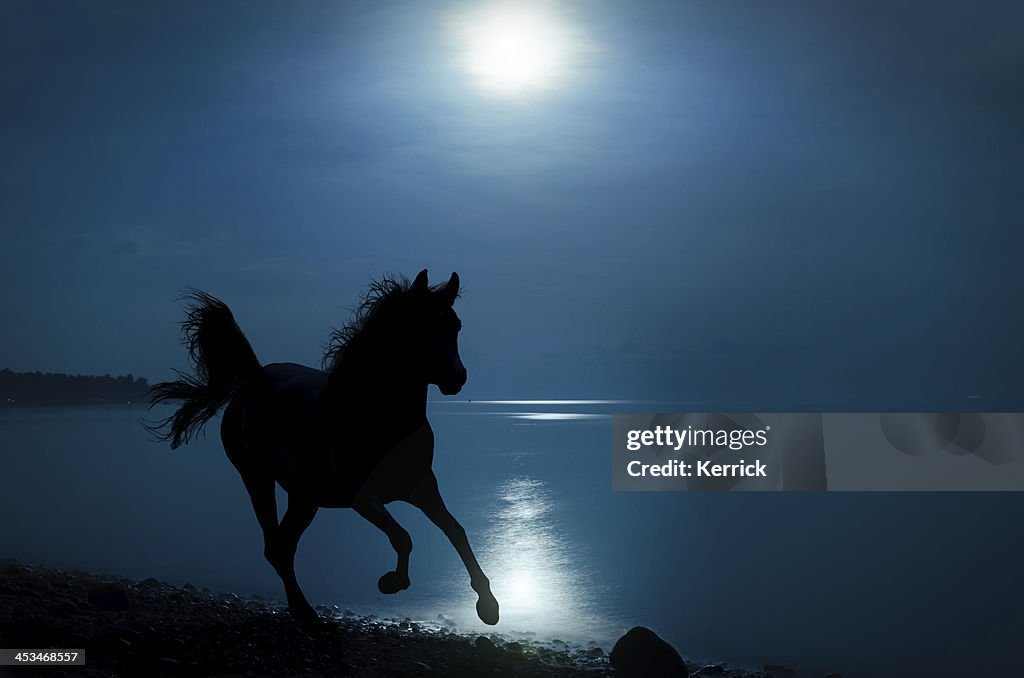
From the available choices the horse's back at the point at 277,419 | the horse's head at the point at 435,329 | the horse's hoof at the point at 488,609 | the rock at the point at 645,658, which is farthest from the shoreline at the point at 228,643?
the horse's head at the point at 435,329

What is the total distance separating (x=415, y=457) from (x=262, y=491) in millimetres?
1826

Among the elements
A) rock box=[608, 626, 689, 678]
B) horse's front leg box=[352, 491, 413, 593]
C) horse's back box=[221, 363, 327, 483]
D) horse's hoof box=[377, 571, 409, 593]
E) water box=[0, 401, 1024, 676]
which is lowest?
water box=[0, 401, 1024, 676]

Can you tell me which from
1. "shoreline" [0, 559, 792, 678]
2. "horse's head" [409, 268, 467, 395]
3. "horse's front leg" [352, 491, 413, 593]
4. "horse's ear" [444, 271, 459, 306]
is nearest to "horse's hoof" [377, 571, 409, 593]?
"horse's front leg" [352, 491, 413, 593]

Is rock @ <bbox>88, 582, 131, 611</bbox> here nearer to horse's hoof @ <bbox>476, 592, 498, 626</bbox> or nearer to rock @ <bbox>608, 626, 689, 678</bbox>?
horse's hoof @ <bbox>476, 592, 498, 626</bbox>

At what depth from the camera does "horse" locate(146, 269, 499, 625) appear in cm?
633

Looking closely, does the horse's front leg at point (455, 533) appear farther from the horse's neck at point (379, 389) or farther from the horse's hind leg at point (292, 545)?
the horse's hind leg at point (292, 545)

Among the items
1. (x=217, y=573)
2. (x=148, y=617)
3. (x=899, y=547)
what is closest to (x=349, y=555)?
(x=217, y=573)

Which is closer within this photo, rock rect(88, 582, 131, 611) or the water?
rock rect(88, 582, 131, 611)

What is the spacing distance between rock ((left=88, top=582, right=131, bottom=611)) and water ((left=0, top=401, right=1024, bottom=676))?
306cm

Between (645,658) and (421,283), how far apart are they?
3.99 m

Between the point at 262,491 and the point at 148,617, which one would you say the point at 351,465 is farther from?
the point at 148,617

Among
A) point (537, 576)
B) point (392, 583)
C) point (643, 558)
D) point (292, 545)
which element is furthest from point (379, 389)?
point (643, 558)

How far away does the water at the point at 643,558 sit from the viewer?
34.7 feet

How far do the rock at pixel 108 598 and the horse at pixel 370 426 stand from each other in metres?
2.13
